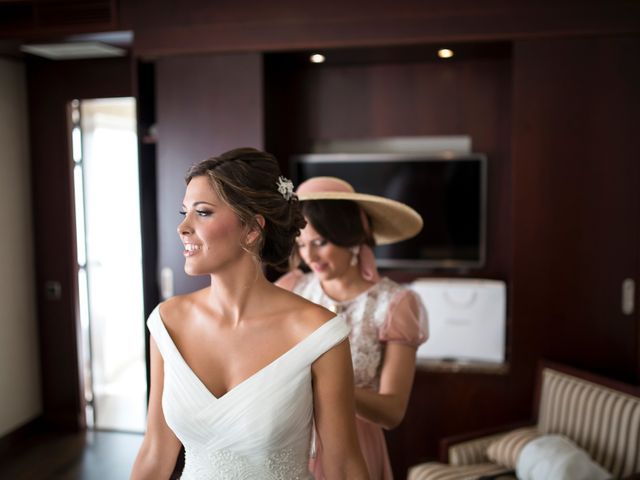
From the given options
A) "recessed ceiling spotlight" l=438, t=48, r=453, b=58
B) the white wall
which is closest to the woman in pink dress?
"recessed ceiling spotlight" l=438, t=48, r=453, b=58

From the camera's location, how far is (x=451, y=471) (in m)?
2.79

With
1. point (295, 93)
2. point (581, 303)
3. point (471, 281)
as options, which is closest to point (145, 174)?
point (295, 93)

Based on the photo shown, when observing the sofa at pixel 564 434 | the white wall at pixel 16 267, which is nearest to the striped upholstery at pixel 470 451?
the sofa at pixel 564 434

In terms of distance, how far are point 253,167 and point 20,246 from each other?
11.6 feet

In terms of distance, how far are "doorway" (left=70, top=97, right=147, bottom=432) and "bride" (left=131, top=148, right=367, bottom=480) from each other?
3145 millimetres

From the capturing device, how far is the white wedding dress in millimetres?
1230

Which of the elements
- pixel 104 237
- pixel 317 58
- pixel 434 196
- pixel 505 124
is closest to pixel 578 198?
pixel 505 124

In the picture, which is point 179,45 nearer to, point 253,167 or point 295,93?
point 295,93

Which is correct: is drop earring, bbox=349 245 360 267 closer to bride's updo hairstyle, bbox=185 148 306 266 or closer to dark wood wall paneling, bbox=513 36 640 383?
bride's updo hairstyle, bbox=185 148 306 266

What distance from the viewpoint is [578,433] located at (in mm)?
2846

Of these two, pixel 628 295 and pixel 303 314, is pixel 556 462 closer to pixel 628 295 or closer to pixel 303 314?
pixel 628 295

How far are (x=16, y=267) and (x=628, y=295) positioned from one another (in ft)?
11.8

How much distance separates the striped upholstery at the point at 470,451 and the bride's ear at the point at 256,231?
2030mm

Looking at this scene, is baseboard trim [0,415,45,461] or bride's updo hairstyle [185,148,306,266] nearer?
bride's updo hairstyle [185,148,306,266]
